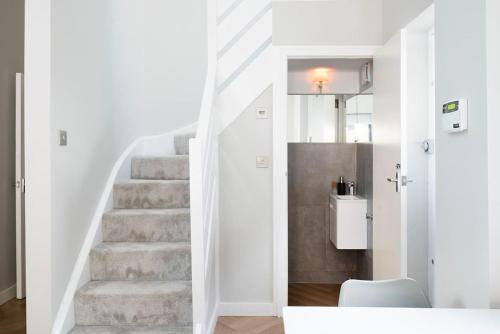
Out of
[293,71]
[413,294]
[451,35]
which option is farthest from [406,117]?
[293,71]

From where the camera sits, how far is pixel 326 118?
438 cm

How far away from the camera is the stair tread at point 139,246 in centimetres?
279

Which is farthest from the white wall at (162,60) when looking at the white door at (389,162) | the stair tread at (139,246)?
the white door at (389,162)

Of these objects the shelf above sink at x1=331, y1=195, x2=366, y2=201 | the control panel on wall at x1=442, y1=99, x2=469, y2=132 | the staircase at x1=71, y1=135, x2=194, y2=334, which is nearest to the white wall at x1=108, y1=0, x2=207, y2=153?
the staircase at x1=71, y1=135, x2=194, y2=334

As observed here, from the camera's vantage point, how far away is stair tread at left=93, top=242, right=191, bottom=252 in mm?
2795

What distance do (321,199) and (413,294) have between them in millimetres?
2704

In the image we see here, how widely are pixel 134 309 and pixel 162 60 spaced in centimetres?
285

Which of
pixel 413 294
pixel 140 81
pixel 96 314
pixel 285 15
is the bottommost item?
pixel 96 314

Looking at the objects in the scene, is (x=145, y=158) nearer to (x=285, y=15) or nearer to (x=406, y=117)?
(x=285, y=15)

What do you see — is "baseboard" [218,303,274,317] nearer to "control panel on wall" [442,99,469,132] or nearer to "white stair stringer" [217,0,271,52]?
"white stair stringer" [217,0,271,52]

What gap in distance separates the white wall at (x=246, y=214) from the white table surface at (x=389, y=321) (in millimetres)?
2158

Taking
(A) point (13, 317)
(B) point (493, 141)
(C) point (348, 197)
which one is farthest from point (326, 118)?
(A) point (13, 317)

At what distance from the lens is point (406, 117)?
8.91 feet

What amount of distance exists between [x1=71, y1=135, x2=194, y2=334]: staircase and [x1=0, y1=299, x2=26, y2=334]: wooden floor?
2.16 ft
